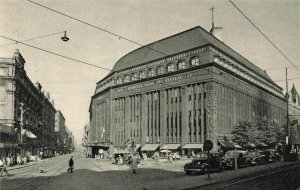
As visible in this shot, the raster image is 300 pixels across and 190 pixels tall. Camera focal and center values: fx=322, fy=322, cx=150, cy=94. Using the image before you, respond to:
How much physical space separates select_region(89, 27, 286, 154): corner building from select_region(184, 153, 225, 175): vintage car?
76.6ft

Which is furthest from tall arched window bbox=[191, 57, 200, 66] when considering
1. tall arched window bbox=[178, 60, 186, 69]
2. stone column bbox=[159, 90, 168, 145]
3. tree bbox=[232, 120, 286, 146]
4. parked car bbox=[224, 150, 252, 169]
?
parked car bbox=[224, 150, 252, 169]

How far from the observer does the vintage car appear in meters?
25.8

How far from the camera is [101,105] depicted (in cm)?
8681

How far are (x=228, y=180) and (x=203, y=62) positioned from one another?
34.8m

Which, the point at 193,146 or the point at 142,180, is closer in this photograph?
the point at 142,180

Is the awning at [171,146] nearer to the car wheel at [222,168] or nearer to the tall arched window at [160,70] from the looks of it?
the tall arched window at [160,70]

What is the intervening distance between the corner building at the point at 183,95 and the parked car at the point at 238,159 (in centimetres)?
1724

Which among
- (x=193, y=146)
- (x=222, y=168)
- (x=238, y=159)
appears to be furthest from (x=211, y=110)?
(x=222, y=168)

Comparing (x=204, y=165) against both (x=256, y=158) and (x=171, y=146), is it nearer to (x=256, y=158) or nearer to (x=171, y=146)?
(x=256, y=158)

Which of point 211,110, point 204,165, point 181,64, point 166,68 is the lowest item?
point 204,165

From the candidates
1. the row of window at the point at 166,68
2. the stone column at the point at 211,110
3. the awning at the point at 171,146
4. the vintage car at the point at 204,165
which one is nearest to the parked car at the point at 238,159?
the vintage car at the point at 204,165

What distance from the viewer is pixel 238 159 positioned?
31.3 metres

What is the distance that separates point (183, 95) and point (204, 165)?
31.8 meters

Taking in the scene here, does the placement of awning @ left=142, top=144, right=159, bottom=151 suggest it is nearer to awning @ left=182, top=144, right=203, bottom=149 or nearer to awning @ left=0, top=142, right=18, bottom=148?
awning @ left=182, top=144, right=203, bottom=149
